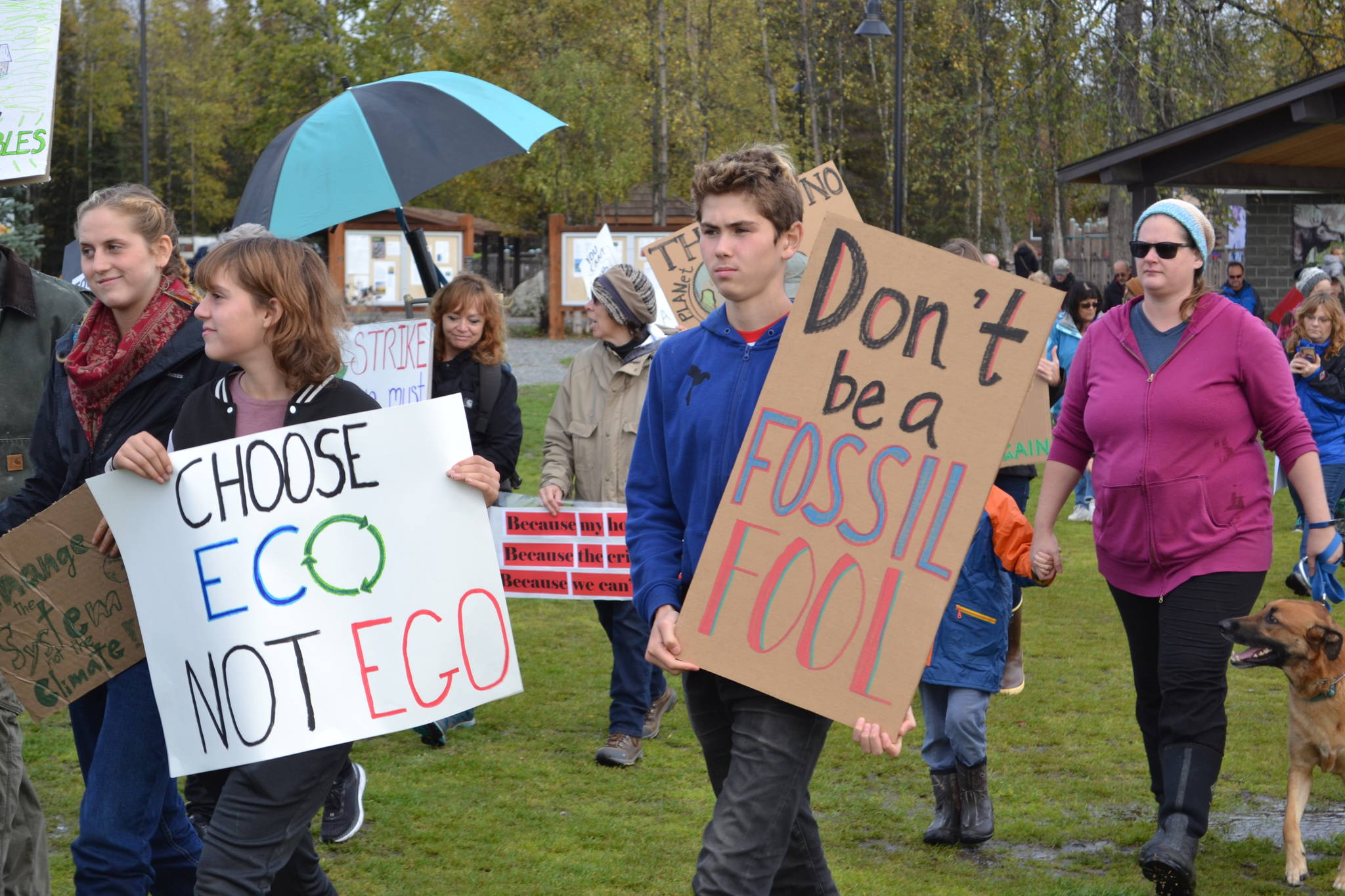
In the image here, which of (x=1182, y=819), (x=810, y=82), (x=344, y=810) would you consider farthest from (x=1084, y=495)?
(x=810, y=82)

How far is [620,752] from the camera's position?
614cm

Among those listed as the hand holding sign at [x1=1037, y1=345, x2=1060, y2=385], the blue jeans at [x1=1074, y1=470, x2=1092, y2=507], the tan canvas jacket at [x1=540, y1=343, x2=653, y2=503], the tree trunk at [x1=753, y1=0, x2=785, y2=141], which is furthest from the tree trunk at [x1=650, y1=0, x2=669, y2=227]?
the tan canvas jacket at [x1=540, y1=343, x2=653, y2=503]

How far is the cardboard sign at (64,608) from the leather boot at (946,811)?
2855 millimetres

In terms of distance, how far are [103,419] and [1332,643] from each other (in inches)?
149

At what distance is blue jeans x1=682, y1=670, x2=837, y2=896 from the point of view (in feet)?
9.77

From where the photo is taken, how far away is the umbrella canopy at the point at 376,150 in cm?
609

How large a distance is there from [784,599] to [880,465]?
1.12ft

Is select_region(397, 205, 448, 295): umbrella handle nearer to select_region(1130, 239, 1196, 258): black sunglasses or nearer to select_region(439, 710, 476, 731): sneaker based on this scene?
select_region(439, 710, 476, 731): sneaker

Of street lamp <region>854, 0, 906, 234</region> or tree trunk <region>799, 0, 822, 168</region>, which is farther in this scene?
tree trunk <region>799, 0, 822, 168</region>

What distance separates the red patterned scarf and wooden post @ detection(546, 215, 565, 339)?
2813cm

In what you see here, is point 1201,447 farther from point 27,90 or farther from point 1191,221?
point 27,90

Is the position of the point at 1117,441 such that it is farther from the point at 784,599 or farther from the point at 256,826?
the point at 256,826

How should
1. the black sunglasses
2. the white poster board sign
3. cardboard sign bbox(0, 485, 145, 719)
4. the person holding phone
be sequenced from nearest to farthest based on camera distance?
cardboard sign bbox(0, 485, 145, 719)
the black sunglasses
the person holding phone
the white poster board sign

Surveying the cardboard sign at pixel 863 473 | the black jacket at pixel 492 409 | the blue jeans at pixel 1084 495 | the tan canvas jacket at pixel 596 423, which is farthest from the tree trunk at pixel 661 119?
the cardboard sign at pixel 863 473
